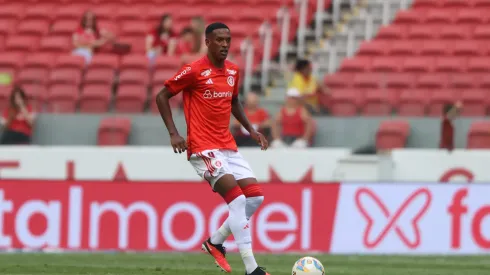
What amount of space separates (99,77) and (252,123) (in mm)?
3841

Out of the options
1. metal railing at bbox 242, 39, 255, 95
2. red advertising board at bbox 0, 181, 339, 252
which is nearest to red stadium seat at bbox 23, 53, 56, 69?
metal railing at bbox 242, 39, 255, 95

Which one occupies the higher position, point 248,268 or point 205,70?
point 205,70

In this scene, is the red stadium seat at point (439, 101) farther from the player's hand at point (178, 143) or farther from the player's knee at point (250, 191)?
the player's hand at point (178, 143)

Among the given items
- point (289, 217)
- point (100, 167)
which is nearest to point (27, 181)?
point (100, 167)

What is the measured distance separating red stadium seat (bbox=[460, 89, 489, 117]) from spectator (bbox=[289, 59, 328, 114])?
2.25 m

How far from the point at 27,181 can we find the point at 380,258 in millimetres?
4639

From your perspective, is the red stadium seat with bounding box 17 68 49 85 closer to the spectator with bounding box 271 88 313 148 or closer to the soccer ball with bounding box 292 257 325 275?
the spectator with bounding box 271 88 313 148

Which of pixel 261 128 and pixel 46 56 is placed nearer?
pixel 261 128

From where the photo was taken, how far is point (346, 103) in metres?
18.3

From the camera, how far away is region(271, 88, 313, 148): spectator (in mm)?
17062

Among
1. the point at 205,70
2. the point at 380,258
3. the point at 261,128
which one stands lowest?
the point at 380,258

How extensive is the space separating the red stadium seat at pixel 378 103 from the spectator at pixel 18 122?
520 cm

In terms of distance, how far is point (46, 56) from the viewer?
20531mm

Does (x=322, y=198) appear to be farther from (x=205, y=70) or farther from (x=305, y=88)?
(x=205, y=70)
